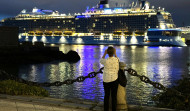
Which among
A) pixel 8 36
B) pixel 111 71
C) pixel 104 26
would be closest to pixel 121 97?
pixel 111 71

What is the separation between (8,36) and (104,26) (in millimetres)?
63720

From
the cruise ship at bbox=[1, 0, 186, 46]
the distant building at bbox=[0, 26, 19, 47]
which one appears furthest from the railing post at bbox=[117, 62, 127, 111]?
the cruise ship at bbox=[1, 0, 186, 46]

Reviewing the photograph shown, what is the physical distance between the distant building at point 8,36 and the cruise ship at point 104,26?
5617 cm

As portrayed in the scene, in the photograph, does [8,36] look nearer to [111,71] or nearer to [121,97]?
[121,97]

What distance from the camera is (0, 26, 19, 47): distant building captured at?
30.8 m

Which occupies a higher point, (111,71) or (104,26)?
(104,26)

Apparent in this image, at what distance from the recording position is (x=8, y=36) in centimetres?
3138

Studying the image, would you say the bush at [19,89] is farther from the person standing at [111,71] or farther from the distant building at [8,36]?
the distant building at [8,36]

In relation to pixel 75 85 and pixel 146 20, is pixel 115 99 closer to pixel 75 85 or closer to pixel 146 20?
pixel 75 85

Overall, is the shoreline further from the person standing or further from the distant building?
the distant building

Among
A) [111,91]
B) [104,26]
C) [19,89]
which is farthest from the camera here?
[104,26]

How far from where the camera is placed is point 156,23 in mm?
84125

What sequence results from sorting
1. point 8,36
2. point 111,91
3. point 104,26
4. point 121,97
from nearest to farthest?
point 111,91 → point 121,97 → point 8,36 → point 104,26

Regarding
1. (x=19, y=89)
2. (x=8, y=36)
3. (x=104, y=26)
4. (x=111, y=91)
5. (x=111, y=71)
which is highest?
(x=104, y=26)
